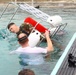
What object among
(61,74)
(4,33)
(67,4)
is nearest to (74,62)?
(61,74)

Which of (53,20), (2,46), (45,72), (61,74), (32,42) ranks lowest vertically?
(61,74)

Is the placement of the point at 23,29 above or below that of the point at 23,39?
above

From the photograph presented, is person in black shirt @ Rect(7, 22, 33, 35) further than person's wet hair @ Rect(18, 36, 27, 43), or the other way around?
person in black shirt @ Rect(7, 22, 33, 35)

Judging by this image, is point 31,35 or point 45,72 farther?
point 31,35

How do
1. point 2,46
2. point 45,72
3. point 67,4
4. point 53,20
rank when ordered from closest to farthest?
1. point 45,72
2. point 2,46
3. point 53,20
4. point 67,4

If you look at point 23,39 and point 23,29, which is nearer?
point 23,39

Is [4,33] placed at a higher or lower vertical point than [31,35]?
higher

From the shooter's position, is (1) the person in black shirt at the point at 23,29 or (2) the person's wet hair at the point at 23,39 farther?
(1) the person in black shirt at the point at 23,29

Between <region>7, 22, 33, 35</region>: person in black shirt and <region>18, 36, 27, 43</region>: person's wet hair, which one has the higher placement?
<region>7, 22, 33, 35</region>: person in black shirt

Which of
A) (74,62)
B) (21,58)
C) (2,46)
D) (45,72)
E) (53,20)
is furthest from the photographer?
(53,20)

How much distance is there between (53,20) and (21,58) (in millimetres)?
2399

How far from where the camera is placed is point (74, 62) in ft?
11.8

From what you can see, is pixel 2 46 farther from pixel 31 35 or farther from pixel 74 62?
pixel 74 62

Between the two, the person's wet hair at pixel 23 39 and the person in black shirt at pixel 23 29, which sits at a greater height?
the person in black shirt at pixel 23 29
